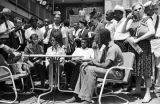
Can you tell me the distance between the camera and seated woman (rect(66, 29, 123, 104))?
13.7 feet

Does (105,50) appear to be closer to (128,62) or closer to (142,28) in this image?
(128,62)

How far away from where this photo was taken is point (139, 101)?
4770 millimetres

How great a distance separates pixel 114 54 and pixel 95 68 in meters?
0.38

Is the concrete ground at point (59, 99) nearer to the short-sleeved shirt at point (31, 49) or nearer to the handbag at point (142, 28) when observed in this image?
the short-sleeved shirt at point (31, 49)

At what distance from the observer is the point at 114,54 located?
430 cm

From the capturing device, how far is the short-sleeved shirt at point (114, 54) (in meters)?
4.29

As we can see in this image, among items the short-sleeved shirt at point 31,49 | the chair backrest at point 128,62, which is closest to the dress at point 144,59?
the chair backrest at point 128,62

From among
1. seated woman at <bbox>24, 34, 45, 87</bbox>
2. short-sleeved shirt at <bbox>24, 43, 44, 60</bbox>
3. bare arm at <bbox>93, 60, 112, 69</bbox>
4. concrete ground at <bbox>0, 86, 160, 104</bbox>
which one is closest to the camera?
bare arm at <bbox>93, 60, 112, 69</bbox>

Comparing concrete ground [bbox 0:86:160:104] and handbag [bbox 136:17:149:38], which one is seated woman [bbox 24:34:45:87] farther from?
handbag [bbox 136:17:149:38]

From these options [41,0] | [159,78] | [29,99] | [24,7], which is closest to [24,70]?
[29,99]

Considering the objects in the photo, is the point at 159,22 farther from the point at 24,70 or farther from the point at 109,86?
the point at 24,70

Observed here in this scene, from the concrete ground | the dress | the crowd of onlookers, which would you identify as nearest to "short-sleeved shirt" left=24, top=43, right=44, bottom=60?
the crowd of onlookers

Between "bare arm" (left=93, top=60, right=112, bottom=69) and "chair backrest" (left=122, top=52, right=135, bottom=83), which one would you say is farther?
"chair backrest" (left=122, top=52, right=135, bottom=83)

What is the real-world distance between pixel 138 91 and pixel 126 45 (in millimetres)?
922
